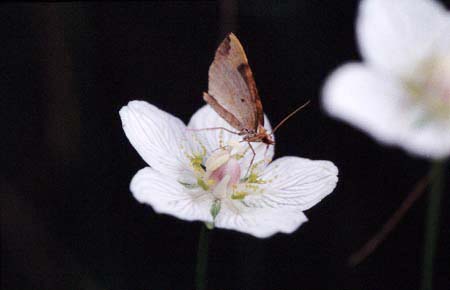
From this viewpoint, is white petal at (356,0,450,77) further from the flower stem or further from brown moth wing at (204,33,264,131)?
the flower stem

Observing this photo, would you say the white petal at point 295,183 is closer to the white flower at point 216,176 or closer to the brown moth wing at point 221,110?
the white flower at point 216,176

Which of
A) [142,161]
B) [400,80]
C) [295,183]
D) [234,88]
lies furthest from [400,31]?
[142,161]

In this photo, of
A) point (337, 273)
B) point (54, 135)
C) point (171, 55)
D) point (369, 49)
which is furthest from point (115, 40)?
point (369, 49)

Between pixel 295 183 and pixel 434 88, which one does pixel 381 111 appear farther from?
pixel 295 183

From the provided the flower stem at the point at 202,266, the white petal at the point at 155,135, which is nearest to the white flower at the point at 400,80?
the flower stem at the point at 202,266

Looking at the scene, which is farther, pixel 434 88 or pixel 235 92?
pixel 235 92

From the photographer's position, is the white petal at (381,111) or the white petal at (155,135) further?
the white petal at (155,135)

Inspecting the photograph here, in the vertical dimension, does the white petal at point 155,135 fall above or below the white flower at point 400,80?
below

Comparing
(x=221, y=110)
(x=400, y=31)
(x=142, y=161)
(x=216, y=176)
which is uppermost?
(x=400, y=31)
